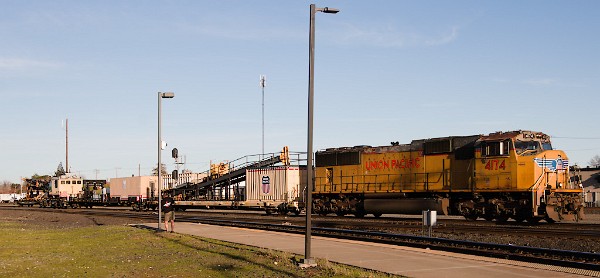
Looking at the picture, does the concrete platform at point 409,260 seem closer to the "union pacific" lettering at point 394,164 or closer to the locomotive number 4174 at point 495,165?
the locomotive number 4174 at point 495,165

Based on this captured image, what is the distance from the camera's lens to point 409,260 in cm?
1521

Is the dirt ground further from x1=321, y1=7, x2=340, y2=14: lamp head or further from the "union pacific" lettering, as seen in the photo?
x1=321, y1=7, x2=340, y2=14: lamp head

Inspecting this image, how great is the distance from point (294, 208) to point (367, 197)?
26.7ft

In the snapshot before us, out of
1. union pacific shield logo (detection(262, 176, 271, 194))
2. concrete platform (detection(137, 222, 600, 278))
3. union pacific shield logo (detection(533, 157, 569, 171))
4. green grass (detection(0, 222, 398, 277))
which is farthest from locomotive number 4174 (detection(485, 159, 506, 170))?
union pacific shield logo (detection(262, 176, 271, 194))

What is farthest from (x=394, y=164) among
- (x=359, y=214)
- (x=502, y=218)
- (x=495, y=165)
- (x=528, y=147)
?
(x=528, y=147)

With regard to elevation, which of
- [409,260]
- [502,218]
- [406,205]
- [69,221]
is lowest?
[69,221]

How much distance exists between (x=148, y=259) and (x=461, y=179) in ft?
59.8

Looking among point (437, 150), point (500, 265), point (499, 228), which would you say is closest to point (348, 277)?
point (500, 265)

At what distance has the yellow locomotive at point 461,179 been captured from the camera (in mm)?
28016

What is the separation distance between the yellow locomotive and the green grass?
1376 cm

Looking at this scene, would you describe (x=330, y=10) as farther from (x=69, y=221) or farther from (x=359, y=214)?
(x=69, y=221)

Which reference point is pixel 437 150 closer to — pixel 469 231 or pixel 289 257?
pixel 469 231

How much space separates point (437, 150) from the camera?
31891 mm

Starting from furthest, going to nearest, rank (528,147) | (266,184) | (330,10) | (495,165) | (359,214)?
(266,184) → (359,214) → (495,165) → (528,147) → (330,10)
